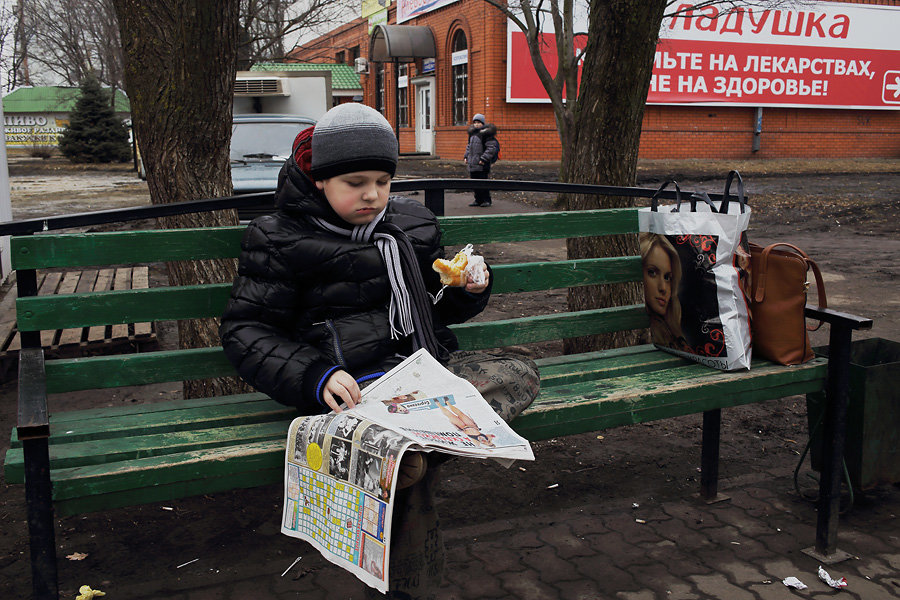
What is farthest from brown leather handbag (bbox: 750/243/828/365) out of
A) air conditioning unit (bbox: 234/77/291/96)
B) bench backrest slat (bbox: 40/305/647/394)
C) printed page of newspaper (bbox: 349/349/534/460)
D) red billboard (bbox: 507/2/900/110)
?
red billboard (bbox: 507/2/900/110)

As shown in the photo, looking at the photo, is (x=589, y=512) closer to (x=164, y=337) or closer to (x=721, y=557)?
(x=721, y=557)

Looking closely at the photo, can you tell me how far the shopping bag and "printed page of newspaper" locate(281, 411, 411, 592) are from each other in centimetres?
153

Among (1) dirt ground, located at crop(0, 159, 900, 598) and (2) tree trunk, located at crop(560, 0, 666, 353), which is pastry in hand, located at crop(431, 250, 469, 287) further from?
(2) tree trunk, located at crop(560, 0, 666, 353)

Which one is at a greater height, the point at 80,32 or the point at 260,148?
the point at 80,32

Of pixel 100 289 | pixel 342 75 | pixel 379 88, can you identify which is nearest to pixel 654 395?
pixel 100 289

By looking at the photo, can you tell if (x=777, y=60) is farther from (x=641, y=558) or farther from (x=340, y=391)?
(x=340, y=391)

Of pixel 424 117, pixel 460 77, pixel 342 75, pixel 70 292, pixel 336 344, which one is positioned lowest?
pixel 70 292

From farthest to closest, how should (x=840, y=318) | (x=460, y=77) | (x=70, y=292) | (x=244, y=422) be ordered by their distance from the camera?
(x=460, y=77), (x=70, y=292), (x=840, y=318), (x=244, y=422)

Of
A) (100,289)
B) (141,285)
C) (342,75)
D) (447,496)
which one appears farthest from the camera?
(342,75)

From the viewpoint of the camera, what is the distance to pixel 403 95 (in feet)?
104

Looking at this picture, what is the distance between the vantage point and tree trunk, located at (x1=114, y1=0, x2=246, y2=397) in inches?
135

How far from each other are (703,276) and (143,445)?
1976 mm

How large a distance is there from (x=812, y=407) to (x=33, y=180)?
2514 cm

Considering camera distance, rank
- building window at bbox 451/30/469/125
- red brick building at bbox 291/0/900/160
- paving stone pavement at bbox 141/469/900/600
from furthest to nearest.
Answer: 1. building window at bbox 451/30/469/125
2. red brick building at bbox 291/0/900/160
3. paving stone pavement at bbox 141/469/900/600
